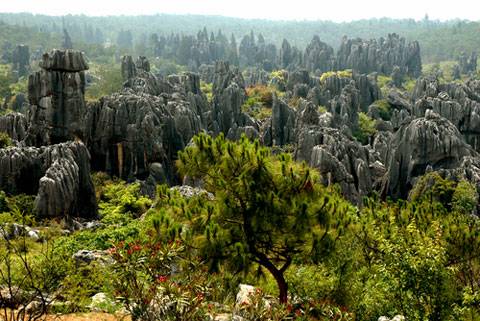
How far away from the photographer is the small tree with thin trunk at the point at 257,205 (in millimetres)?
12219

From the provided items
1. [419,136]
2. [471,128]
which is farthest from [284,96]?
[419,136]

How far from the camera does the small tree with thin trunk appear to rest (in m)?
12.2

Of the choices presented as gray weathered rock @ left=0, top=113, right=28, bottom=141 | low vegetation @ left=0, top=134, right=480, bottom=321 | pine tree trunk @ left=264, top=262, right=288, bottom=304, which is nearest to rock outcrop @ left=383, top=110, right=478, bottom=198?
low vegetation @ left=0, top=134, right=480, bottom=321

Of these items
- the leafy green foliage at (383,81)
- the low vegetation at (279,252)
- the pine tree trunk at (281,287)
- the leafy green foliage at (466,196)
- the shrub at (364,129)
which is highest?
the low vegetation at (279,252)

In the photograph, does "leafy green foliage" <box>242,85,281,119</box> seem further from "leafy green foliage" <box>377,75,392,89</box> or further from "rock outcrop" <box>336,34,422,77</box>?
"rock outcrop" <box>336,34,422,77</box>

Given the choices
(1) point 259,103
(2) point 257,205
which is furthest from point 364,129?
(2) point 257,205

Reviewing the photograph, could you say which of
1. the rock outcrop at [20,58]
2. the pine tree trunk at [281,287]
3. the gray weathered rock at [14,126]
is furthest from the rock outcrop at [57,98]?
the rock outcrop at [20,58]

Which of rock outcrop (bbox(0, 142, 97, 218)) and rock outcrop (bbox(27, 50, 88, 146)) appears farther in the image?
rock outcrop (bbox(27, 50, 88, 146))

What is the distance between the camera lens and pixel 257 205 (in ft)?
40.8

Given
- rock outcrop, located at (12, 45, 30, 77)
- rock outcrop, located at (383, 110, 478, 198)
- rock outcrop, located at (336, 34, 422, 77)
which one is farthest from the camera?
rock outcrop, located at (336, 34, 422, 77)

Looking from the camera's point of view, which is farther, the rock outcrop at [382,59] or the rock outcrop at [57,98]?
the rock outcrop at [382,59]

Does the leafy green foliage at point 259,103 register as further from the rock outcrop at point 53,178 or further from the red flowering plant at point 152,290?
the red flowering plant at point 152,290

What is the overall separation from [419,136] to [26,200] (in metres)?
26.3

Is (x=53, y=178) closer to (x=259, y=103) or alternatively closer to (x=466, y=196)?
(x=466, y=196)
